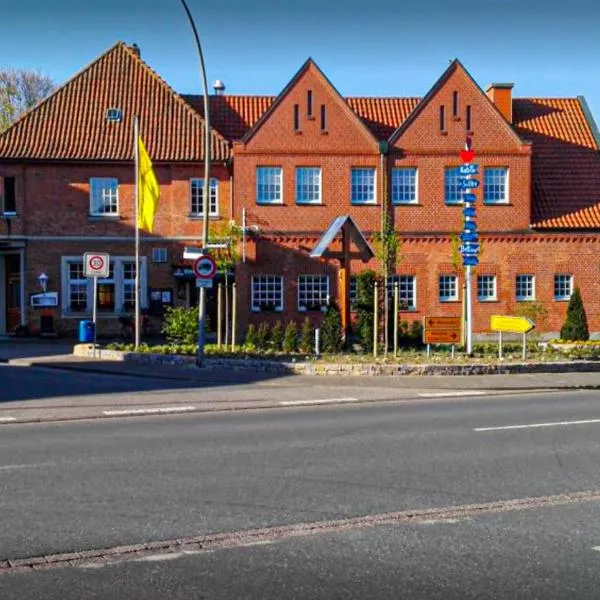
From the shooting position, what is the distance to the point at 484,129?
39750 mm

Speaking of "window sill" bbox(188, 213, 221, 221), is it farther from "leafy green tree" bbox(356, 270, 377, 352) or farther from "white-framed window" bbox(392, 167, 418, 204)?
"leafy green tree" bbox(356, 270, 377, 352)

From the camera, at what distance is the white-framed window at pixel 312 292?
39.2 meters

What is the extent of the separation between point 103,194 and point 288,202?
7586mm

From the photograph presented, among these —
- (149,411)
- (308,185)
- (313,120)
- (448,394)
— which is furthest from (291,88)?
(149,411)

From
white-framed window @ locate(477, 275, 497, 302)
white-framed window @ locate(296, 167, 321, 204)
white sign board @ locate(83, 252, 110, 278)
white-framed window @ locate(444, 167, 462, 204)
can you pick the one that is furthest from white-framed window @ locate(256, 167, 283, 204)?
white sign board @ locate(83, 252, 110, 278)

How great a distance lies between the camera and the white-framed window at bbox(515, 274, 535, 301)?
39.9m

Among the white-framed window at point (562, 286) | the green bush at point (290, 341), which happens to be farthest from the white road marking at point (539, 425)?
the white-framed window at point (562, 286)

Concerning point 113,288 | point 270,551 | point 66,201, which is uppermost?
point 66,201

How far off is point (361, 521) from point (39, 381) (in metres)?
15.3

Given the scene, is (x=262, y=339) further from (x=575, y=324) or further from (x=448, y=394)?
(x=575, y=324)

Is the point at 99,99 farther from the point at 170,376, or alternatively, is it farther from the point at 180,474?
the point at 180,474

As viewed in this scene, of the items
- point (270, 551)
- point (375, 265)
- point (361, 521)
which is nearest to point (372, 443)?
point (361, 521)

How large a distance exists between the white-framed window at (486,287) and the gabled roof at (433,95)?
5887 millimetres

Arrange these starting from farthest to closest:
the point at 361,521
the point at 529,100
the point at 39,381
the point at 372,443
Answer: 1. the point at 529,100
2. the point at 39,381
3. the point at 372,443
4. the point at 361,521
